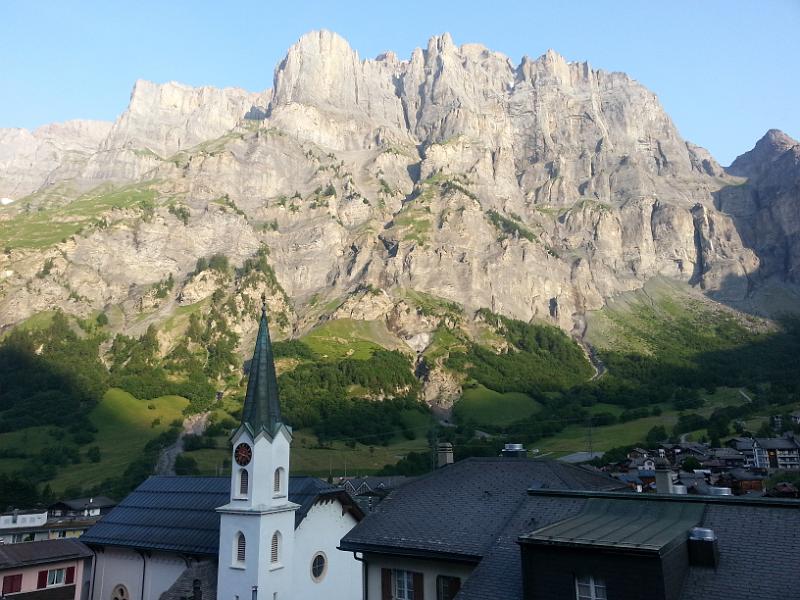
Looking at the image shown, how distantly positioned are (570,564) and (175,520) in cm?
3185

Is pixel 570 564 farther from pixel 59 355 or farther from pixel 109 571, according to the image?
pixel 59 355

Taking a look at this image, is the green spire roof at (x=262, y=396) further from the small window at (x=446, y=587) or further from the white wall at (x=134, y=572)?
the small window at (x=446, y=587)

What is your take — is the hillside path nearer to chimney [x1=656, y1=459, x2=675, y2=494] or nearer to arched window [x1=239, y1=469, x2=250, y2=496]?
arched window [x1=239, y1=469, x2=250, y2=496]

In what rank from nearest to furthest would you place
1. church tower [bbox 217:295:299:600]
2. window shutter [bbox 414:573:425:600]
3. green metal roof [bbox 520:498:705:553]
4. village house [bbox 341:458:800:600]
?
village house [bbox 341:458:800:600] → green metal roof [bbox 520:498:705:553] → window shutter [bbox 414:573:425:600] → church tower [bbox 217:295:299:600]

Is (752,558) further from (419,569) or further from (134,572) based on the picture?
(134,572)

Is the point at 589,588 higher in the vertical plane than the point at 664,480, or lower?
lower

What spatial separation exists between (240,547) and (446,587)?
16158mm

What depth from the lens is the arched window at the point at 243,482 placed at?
3656 centimetres

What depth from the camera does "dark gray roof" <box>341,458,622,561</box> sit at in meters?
25.1

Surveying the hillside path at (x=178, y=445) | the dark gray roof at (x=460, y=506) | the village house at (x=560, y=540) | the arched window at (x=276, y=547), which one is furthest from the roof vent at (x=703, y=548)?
the hillside path at (x=178, y=445)

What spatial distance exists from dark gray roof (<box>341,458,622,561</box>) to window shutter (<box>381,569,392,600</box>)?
4.27ft

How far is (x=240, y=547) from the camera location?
36000 millimetres

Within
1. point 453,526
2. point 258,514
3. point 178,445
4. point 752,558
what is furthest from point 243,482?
point 178,445

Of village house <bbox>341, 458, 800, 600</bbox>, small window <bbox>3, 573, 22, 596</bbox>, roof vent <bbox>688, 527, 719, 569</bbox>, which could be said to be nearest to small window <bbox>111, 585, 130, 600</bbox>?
small window <bbox>3, 573, 22, 596</bbox>
